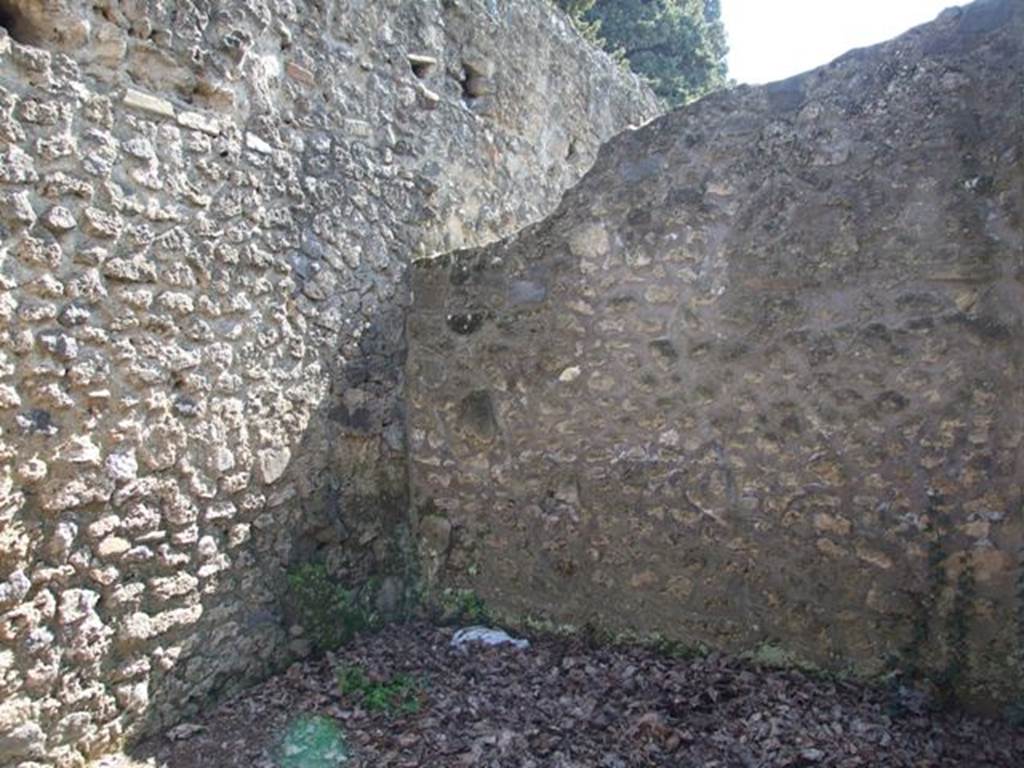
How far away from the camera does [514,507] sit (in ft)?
12.9

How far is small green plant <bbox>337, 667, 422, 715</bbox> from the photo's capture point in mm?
3260

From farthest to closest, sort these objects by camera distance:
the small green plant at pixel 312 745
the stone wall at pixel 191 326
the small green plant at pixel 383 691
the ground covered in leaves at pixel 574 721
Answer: the small green plant at pixel 383 691 → the small green plant at pixel 312 745 → the ground covered in leaves at pixel 574 721 → the stone wall at pixel 191 326

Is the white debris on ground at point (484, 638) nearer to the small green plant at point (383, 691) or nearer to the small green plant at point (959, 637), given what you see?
the small green plant at point (383, 691)

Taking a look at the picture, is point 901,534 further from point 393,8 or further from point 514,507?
point 393,8

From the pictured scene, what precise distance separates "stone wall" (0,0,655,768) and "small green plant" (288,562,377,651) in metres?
0.07

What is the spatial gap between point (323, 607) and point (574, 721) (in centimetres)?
122

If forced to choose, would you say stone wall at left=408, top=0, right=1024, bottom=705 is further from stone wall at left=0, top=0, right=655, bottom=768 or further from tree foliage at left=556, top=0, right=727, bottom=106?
tree foliage at left=556, top=0, right=727, bottom=106

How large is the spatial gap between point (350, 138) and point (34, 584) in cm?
231

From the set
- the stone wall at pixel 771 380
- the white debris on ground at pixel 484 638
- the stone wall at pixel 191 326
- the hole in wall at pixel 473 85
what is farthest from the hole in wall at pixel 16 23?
the white debris on ground at pixel 484 638

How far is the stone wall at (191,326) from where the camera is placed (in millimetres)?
2717

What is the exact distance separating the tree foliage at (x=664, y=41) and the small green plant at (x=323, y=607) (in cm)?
1265

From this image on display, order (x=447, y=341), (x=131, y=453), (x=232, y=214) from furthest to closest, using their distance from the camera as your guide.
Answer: (x=447, y=341) → (x=232, y=214) → (x=131, y=453)

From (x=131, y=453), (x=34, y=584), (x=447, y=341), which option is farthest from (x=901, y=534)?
(x=34, y=584)

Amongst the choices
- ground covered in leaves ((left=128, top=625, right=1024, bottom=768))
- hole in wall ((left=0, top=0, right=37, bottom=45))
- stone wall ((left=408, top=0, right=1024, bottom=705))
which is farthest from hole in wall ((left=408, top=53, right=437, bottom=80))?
ground covered in leaves ((left=128, top=625, right=1024, bottom=768))
